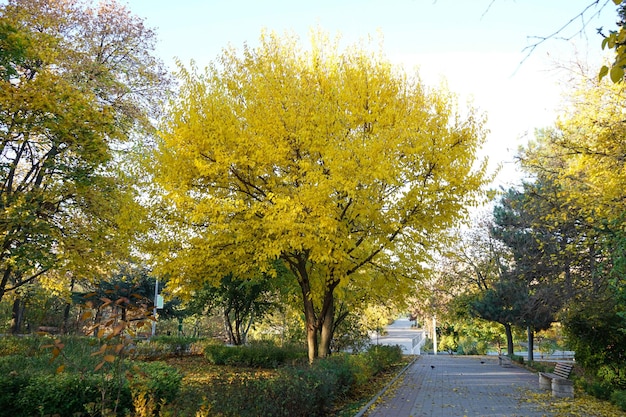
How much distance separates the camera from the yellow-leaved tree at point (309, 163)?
33.2ft

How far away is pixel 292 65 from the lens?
11.8 meters

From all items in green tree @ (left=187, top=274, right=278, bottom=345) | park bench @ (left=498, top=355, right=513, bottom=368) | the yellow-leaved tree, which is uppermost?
the yellow-leaved tree

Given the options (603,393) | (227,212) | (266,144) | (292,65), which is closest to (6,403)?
(227,212)

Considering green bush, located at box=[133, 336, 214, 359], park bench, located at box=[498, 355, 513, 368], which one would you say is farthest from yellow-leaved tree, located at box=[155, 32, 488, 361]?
park bench, located at box=[498, 355, 513, 368]

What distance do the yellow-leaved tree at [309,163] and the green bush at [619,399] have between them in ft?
17.0

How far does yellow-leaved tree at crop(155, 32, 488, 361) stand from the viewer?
1013 cm

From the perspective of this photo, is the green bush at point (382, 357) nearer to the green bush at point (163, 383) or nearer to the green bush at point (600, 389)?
the green bush at point (600, 389)

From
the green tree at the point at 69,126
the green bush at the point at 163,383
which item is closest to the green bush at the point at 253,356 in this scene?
the green tree at the point at 69,126

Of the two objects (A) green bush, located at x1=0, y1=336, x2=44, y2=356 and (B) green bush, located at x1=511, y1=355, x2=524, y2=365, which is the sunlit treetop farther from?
(B) green bush, located at x1=511, y1=355, x2=524, y2=365

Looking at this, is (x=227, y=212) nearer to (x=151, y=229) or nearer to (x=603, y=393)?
(x=151, y=229)

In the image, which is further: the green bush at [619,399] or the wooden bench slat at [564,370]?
the wooden bench slat at [564,370]

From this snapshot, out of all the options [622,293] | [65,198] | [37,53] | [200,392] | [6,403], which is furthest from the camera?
[65,198]

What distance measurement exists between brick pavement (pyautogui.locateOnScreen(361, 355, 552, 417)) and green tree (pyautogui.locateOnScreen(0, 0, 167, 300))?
7.71m

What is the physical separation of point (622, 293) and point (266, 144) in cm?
789
